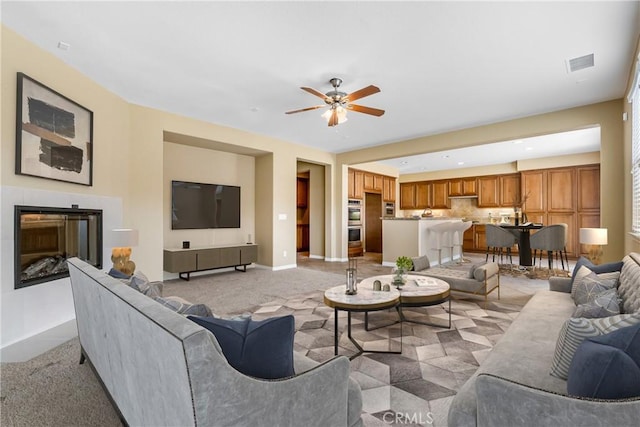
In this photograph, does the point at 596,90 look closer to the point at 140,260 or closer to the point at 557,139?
the point at 557,139

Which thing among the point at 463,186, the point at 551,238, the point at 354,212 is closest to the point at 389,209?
the point at 354,212

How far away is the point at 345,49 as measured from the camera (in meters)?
3.03

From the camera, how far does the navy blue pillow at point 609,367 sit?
3.27 feet

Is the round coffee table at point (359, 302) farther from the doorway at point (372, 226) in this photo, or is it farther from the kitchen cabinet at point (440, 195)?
the kitchen cabinet at point (440, 195)

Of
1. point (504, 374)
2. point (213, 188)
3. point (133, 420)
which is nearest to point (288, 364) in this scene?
point (133, 420)

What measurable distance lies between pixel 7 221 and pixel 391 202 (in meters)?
9.04

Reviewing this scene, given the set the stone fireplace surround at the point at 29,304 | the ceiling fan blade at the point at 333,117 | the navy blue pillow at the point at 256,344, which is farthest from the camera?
the ceiling fan blade at the point at 333,117

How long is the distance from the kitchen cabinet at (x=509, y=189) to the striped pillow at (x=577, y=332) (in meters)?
8.63

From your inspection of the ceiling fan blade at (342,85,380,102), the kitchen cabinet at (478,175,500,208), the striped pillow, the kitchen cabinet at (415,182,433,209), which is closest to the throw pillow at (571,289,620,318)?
the striped pillow

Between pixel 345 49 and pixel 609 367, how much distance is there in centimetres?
305

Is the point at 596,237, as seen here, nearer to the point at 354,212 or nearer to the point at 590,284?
the point at 590,284

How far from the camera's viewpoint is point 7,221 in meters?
2.74

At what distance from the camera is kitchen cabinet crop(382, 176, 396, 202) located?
9758 mm

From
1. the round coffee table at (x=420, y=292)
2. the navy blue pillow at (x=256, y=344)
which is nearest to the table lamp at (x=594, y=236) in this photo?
the round coffee table at (x=420, y=292)
